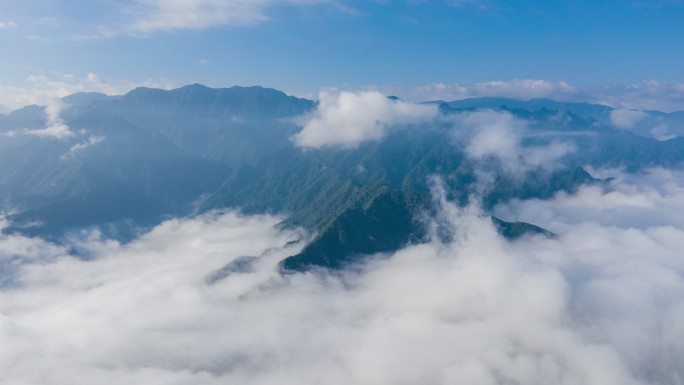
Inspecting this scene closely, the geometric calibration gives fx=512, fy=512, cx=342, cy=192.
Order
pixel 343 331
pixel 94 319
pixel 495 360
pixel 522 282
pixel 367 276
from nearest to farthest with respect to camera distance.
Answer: pixel 495 360
pixel 343 331
pixel 94 319
pixel 522 282
pixel 367 276

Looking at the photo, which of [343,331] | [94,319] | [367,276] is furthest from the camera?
[367,276]

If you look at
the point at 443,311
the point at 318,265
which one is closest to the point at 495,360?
the point at 443,311

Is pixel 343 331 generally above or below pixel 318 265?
below

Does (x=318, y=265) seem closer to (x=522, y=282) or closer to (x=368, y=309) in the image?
(x=368, y=309)

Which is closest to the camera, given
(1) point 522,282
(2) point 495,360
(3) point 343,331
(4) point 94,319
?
(2) point 495,360

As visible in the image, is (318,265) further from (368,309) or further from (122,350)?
(122,350)

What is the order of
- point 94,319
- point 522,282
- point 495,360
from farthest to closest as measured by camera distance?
point 522,282 → point 94,319 → point 495,360

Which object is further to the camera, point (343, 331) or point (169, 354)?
point (343, 331)

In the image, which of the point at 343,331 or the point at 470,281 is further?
the point at 470,281

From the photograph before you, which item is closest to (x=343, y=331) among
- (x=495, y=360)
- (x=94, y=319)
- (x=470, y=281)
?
(x=495, y=360)
